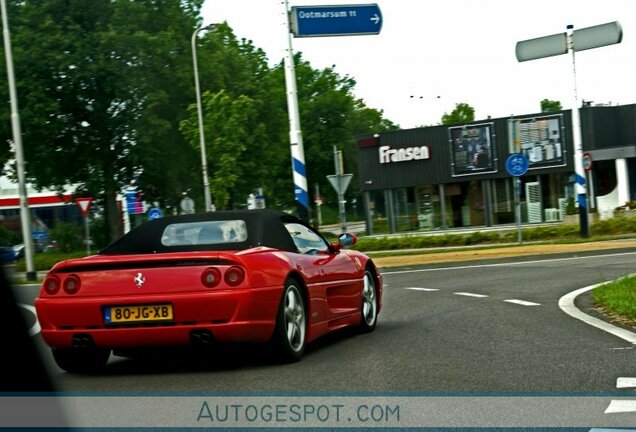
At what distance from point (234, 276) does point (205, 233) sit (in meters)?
1.04

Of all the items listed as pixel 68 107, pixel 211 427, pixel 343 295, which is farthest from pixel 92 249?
pixel 211 427

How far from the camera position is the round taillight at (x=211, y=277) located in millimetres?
8156

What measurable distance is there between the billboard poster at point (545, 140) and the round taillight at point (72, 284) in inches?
1849

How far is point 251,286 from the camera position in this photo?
26.9 ft

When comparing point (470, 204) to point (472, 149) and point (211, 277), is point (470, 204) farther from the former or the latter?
point (211, 277)

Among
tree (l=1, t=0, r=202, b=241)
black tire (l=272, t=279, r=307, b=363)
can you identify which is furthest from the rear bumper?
tree (l=1, t=0, r=202, b=241)

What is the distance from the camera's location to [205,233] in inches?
361

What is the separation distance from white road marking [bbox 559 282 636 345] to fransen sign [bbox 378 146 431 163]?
41883 mm

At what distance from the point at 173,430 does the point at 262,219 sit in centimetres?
368

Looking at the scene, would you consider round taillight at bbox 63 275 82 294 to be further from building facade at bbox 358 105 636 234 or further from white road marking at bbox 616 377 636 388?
building facade at bbox 358 105 636 234

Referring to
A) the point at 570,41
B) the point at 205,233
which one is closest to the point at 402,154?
the point at 570,41

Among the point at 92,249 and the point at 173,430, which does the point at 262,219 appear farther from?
the point at 92,249

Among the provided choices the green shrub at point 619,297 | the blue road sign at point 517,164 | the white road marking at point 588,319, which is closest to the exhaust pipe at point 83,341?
the white road marking at point 588,319

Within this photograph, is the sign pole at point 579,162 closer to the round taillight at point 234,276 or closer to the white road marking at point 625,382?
the round taillight at point 234,276
